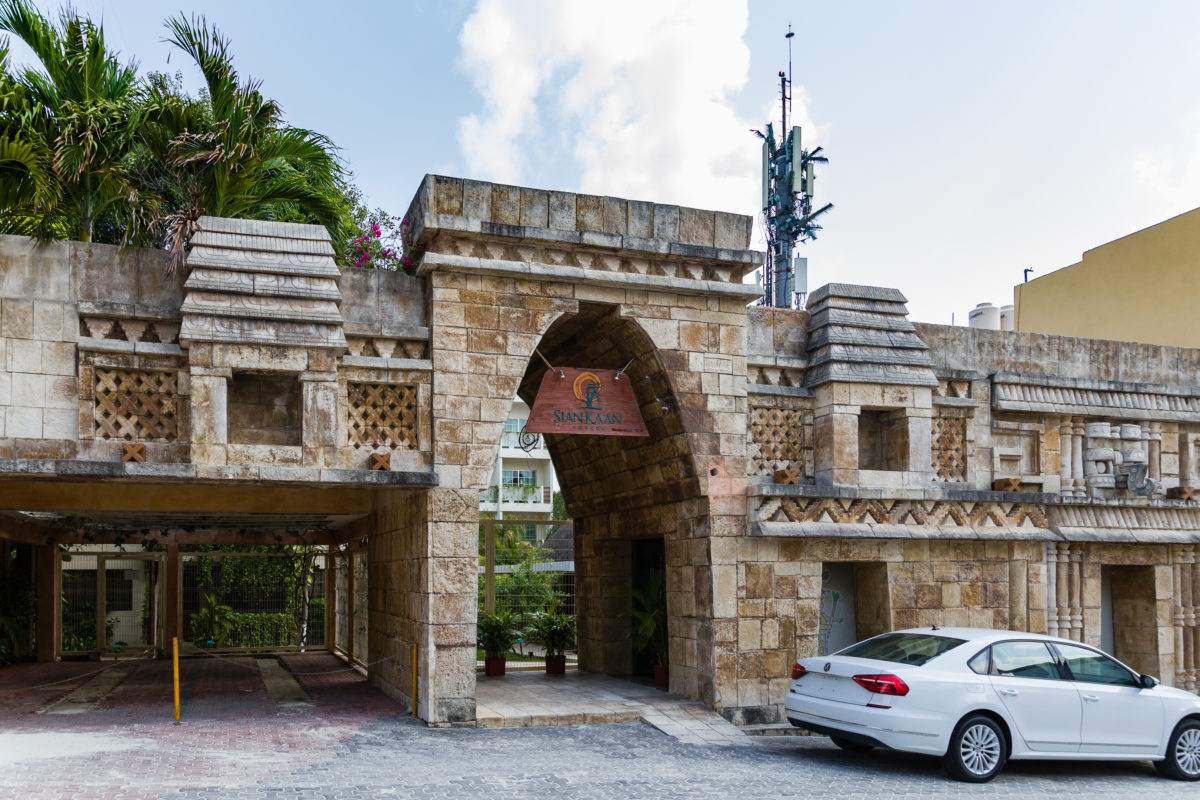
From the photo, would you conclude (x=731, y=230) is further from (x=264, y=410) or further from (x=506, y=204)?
(x=264, y=410)

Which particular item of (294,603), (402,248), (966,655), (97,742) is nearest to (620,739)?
(966,655)

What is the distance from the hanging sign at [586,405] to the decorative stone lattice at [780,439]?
125cm

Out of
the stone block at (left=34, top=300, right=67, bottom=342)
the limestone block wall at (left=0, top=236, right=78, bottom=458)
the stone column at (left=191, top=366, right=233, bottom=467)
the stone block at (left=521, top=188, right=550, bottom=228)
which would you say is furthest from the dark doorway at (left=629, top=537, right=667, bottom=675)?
the stone block at (left=34, top=300, right=67, bottom=342)

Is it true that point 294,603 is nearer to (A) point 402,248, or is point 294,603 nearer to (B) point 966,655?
(A) point 402,248

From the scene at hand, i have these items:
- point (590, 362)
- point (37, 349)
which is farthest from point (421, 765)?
point (590, 362)

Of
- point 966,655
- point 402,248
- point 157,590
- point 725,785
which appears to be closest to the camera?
point 725,785

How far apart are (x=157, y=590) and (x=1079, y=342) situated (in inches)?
638

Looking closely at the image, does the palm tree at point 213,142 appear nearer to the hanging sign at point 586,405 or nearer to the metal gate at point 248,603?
the hanging sign at point 586,405

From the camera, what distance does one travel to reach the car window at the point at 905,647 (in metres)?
9.47

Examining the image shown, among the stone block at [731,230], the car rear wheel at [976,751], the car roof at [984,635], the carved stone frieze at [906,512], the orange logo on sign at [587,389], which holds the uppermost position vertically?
the stone block at [731,230]

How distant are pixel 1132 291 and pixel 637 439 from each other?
10.2 metres

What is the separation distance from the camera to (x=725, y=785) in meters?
8.73

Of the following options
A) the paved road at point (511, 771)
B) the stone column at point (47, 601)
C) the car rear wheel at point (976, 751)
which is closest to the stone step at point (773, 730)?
the paved road at point (511, 771)

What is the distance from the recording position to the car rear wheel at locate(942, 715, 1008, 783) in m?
9.02
